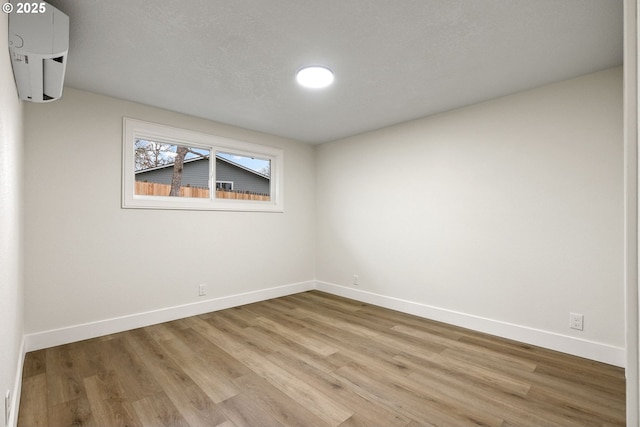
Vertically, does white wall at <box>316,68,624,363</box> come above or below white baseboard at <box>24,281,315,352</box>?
above

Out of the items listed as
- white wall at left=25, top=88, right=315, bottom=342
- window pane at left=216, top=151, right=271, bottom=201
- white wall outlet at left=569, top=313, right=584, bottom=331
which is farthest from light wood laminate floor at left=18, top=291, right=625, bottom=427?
window pane at left=216, top=151, right=271, bottom=201

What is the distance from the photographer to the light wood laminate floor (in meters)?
1.74

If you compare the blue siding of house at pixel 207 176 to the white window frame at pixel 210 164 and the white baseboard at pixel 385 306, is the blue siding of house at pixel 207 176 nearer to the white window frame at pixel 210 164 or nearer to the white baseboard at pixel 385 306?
the white window frame at pixel 210 164

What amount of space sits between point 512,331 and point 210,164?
3.79 metres

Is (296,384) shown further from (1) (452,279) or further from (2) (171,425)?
(1) (452,279)

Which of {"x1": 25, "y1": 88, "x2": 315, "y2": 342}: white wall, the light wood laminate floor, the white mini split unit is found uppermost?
the white mini split unit

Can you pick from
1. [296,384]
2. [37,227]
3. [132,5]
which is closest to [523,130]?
[296,384]

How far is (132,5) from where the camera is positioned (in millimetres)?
1714

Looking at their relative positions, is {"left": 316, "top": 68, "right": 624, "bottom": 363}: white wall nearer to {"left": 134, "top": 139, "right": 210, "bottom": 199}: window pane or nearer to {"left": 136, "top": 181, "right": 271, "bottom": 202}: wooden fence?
{"left": 136, "top": 181, "right": 271, "bottom": 202}: wooden fence

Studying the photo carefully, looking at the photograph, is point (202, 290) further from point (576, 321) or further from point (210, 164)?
point (576, 321)

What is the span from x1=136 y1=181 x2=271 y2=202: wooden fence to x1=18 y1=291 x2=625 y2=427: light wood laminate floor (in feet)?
4.83

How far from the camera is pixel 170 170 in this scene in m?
3.54

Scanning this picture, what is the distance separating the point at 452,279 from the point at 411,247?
1.93 ft

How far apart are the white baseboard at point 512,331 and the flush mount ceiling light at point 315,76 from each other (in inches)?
106
